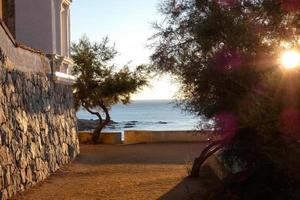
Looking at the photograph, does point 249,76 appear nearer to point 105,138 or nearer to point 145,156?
point 145,156

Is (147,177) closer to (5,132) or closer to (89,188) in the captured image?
(89,188)

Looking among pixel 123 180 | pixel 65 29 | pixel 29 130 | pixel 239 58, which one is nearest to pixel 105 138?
pixel 65 29

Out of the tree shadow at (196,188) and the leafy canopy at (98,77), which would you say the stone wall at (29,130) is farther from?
the leafy canopy at (98,77)

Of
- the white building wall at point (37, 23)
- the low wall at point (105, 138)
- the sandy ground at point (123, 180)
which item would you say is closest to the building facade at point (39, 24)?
the white building wall at point (37, 23)

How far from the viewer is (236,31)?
8984 millimetres

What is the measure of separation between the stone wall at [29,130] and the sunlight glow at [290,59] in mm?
5128

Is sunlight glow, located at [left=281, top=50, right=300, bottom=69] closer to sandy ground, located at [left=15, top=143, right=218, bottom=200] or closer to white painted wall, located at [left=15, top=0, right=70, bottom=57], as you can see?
sandy ground, located at [left=15, top=143, right=218, bottom=200]

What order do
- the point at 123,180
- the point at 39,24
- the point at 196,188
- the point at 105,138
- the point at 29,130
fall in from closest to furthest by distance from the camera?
the point at 196,188 < the point at 29,130 < the point at 123,180 < the point at 39,24 < the point at 105,138

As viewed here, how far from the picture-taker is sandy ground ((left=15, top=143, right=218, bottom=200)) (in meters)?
10.9

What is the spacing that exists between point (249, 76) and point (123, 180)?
5.62 metres

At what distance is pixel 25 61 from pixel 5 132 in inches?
124

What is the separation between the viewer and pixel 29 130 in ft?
40.9

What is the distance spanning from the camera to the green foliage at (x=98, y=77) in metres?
28.0

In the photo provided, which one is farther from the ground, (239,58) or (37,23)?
(37,23)
